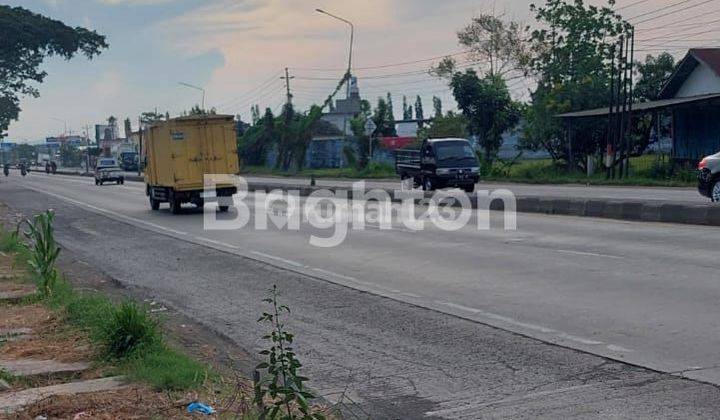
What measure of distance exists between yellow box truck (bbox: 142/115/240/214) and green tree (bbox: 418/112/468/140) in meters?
29.6

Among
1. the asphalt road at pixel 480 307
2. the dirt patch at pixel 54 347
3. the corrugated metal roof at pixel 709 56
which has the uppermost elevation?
the corrugated metal roof at pixel 709 56

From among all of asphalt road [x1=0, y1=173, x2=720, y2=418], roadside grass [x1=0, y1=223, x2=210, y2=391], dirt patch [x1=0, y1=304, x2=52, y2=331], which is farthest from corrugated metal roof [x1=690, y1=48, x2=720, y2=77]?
Answer: roadside grass [x1=0, y1=223, x2=210, y2=391]

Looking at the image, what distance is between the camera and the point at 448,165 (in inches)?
1310

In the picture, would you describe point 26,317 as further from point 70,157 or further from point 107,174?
point 70,157

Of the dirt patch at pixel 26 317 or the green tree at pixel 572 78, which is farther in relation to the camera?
the green tree at pixel 572 78

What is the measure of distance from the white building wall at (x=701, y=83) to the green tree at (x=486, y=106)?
31.5 feet

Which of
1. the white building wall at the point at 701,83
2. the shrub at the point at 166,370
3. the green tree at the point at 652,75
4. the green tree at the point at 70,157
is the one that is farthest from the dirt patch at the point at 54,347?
the green tree at the point at 70,157

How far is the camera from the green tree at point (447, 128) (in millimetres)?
58000

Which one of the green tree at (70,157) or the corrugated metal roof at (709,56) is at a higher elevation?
the corrugated metal roof at (709,56)

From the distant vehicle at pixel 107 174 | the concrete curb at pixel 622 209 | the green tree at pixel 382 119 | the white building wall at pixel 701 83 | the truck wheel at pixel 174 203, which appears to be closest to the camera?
the concrete curb at pixel 622 209

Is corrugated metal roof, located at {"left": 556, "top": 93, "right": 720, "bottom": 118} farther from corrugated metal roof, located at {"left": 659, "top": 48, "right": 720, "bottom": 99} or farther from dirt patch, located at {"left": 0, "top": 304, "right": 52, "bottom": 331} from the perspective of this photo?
dirt patch, located at {"left": 0, "top": 304, "right": 52, "bottom": 331}

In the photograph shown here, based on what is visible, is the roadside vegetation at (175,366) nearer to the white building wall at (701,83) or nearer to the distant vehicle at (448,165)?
the distant vehicle at (448,165)

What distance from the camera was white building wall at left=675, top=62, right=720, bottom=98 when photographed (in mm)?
41500

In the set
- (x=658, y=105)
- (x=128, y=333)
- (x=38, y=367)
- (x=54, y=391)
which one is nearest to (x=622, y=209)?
(x=128, y=333)
